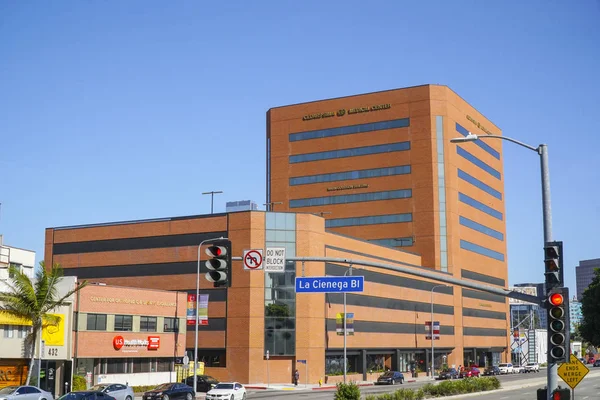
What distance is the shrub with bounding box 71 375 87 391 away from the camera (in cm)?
5472

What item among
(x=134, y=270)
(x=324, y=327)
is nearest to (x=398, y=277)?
(x=324, y=327)

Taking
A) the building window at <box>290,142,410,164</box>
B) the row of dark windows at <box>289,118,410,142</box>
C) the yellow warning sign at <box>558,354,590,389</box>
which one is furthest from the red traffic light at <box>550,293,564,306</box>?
the row of dark windows at <box>289,118,410,142</box>

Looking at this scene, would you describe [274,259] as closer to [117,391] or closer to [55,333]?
[117,391]

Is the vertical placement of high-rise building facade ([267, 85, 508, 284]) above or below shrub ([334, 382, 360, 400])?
above

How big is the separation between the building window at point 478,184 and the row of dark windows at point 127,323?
195ft

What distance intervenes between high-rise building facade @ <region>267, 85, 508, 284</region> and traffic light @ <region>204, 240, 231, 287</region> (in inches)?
3553

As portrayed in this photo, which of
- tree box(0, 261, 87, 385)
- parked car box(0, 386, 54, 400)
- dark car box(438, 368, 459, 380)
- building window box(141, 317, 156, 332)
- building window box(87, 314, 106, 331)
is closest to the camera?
parked car box(0, 386, 54, 400)

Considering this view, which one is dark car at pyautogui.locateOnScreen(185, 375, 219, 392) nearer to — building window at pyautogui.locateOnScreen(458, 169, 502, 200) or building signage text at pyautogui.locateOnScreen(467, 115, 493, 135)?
building window at pyautogui.locateOnScreen(458, 169, 502, 200)

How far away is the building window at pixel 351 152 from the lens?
11162cm

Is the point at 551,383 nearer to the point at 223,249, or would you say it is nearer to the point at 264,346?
the point at 223,249

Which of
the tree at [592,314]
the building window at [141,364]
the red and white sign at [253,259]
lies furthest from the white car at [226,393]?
the tree at [592,314]

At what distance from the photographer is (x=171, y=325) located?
2660 inches

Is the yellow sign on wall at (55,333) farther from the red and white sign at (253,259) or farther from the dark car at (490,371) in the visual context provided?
the dark car at (490,371)

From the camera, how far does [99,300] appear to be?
2317 inches
